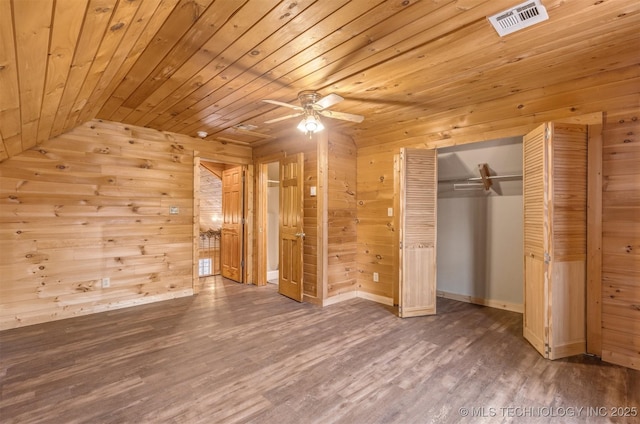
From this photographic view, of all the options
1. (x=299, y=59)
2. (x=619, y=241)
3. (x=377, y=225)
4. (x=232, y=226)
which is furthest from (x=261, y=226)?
(x=619, y=241)

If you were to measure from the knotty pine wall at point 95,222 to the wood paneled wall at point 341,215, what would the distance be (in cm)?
216

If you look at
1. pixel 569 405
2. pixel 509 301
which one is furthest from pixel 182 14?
pixel 509 301

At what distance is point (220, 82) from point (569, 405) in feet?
12.1

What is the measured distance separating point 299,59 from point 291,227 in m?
2.74

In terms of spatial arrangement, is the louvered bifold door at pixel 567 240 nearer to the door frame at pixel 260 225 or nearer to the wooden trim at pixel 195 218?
the door frame at pixel 260 225

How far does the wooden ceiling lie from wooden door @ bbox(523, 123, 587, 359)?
48 cm

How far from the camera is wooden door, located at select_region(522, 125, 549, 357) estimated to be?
9.05ft

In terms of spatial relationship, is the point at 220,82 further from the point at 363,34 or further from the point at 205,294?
the point at 205,294

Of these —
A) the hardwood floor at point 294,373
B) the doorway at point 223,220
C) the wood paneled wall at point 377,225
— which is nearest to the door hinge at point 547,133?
the wood paneled wall at point 377,225

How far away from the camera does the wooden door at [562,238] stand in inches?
107

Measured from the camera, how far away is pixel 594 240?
9.02ft

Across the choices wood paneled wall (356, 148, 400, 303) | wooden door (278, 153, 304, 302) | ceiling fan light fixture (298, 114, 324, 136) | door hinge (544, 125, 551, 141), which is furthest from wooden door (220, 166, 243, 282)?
door hinge (544, 125, 551, 141)

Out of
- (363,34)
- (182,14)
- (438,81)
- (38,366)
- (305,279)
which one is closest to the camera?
(182,14)

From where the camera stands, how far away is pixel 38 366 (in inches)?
102
